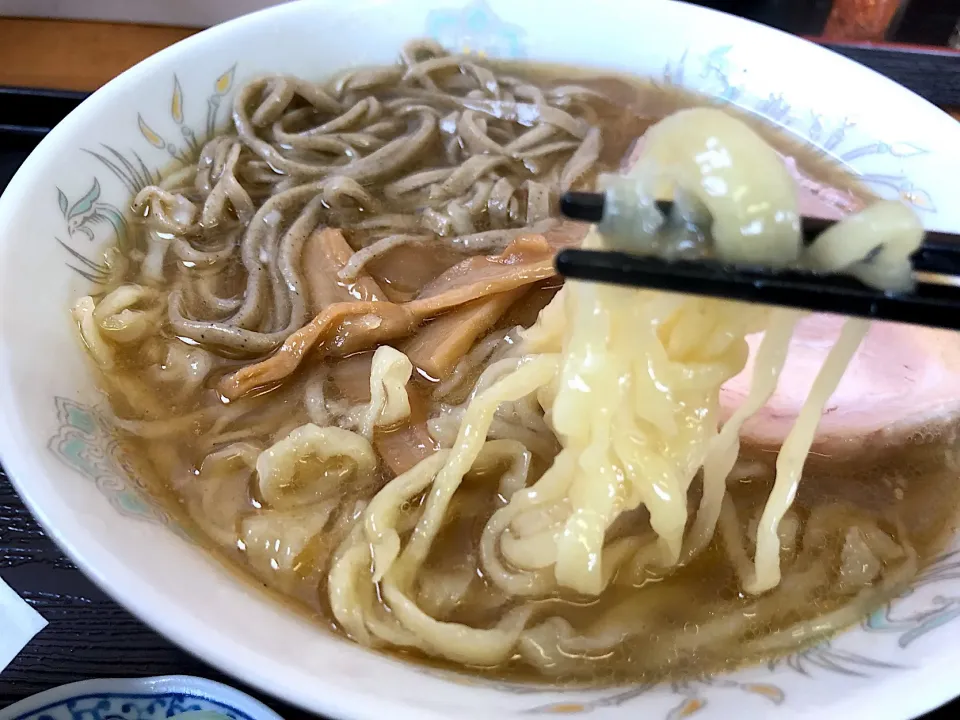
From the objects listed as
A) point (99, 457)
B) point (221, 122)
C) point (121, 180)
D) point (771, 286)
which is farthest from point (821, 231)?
point (221, 122)

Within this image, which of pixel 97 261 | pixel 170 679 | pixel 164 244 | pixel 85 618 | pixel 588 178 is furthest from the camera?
pixel 588 178

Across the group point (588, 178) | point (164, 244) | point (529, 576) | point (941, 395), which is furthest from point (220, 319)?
point (941, 395)

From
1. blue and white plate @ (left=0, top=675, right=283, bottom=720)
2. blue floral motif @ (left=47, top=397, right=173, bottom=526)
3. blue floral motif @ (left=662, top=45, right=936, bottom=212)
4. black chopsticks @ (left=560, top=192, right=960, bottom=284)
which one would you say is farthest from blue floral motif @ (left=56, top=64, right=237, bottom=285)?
blue floral motif @ (left=662, top=45, right=936, bottom=212)

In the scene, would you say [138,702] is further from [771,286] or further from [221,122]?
[221,122]

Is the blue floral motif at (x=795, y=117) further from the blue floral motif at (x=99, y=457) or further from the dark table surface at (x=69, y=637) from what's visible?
the blue floral motif at (x=99, y=457)

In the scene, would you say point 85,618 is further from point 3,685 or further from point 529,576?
point 529,576

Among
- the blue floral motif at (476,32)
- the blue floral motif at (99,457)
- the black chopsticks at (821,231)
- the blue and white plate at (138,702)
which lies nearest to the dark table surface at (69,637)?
Result: the blue and white plate at (138,702)
